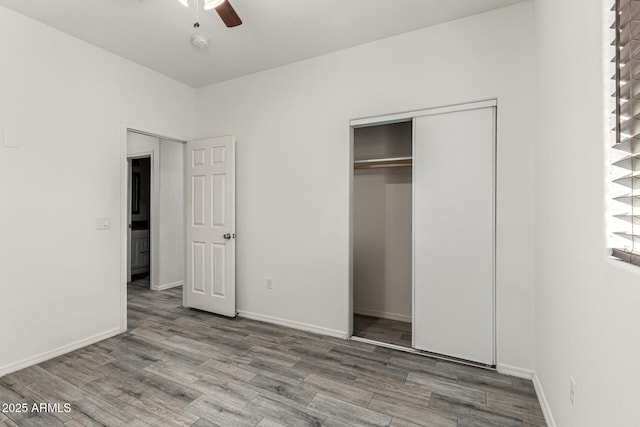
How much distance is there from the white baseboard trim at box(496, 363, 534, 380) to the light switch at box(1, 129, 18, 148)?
13.9ft

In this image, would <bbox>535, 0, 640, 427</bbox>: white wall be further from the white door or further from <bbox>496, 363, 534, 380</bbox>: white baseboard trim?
A: the white door

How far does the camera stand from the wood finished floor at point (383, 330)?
3.04 meters

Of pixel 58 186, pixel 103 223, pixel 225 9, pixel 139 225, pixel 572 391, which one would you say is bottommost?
pixel 572 391

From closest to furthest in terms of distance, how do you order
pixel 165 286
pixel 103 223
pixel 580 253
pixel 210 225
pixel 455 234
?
pixel 580 253, pixel 455 234, pixel 103 223, pixel 210 225, pixel 165 286

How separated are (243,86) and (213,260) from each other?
7.10 feet

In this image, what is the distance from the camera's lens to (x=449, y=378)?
7.59ft

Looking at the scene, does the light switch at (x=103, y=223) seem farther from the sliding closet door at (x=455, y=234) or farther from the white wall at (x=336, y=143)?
the sliding closet door at (x=455, y=234)

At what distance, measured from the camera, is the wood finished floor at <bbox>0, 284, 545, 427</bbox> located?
1.88 metres

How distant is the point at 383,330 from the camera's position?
10.8ft

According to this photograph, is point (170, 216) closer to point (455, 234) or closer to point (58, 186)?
point (58, 186)

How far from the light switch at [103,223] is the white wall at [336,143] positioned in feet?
4.35

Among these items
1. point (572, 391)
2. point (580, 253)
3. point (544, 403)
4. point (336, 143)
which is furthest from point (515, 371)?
point (336, 143)

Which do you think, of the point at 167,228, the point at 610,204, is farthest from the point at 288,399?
the point at 167,228

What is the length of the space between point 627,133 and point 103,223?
3.82m
